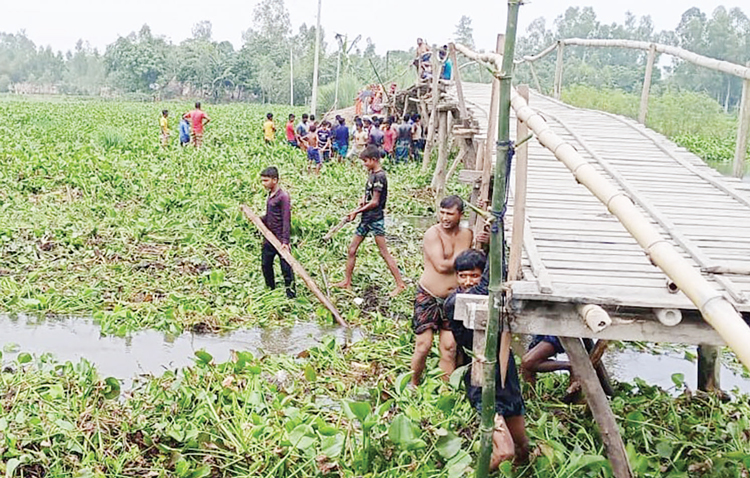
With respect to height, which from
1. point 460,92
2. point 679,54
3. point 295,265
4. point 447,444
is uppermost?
point 679,54

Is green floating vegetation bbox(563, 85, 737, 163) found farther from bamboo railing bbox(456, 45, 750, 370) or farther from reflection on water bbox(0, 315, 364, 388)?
bamboo railing bbox(456, 45, 750, 370)

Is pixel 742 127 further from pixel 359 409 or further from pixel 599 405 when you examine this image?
pixel 359 409

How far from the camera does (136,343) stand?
21.1ft

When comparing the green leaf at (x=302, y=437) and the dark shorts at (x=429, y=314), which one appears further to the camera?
the dark shorts at (x=429, y=314)

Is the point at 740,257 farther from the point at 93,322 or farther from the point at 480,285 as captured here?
the point at 93,322

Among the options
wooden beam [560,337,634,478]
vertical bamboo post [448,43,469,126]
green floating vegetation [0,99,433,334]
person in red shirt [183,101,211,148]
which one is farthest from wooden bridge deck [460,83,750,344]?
person in red shirt [183,101,211,148]

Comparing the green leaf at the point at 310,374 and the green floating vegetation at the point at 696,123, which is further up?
the green floating vegetation at the point at 696,123

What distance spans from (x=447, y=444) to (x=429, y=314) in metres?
1.32

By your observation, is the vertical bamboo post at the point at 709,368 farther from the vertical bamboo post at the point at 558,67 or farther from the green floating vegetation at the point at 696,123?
the green floating vegetation at the point at 696,123

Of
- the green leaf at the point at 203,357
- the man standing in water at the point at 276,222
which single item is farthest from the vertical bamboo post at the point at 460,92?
the green leaf at the point at 203,357

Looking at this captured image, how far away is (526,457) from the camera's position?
410 cm

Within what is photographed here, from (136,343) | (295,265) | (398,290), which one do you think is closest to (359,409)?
(136,343)

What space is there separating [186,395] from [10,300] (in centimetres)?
316

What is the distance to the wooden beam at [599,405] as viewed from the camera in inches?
146
